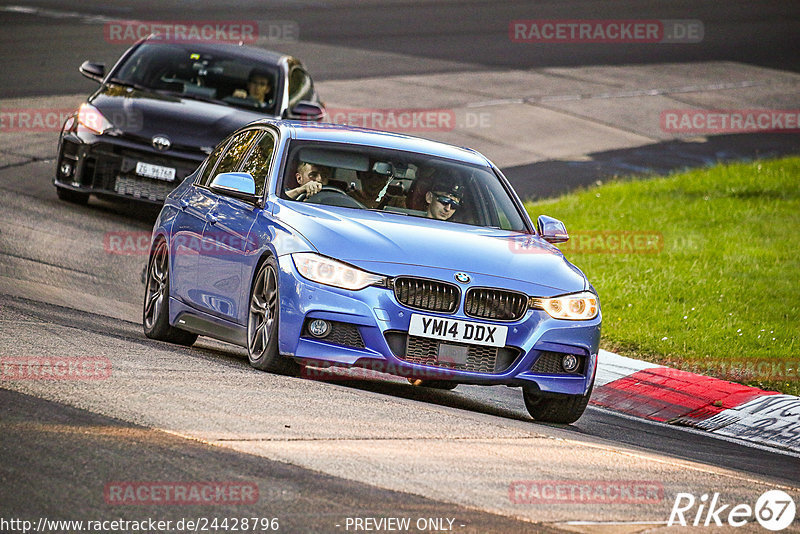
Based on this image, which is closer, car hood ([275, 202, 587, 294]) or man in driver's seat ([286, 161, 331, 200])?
car hood ([275, 202, 587, 294])

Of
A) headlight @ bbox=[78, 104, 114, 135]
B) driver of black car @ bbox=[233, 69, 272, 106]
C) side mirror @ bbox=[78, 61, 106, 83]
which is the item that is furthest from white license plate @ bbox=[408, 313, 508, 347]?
side mirror @ bbox=[78, 61, 106, 83]

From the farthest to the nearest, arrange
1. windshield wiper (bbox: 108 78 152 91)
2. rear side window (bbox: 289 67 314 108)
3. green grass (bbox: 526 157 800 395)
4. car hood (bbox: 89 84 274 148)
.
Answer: rear side window (bbox: 289 67 314 108), windshield wiper (bbox: 108 78 152 91), car hood (bbox: 89 84 274 148), green grass (bbox: 526 157 800 395)

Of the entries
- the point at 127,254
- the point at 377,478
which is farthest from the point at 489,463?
the point at 127,254

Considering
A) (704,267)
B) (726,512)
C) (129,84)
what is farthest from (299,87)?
(726,512)

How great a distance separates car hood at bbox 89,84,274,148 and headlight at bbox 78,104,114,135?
5 cm

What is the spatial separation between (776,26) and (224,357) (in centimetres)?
3399

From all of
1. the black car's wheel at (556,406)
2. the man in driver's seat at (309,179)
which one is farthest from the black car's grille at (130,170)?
the black car's wheel at (556,406)

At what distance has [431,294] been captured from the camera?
26.6ft

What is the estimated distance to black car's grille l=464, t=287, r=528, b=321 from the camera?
8.15 meters

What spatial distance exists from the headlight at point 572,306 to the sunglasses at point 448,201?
1.22m

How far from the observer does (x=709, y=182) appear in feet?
A: 67.9

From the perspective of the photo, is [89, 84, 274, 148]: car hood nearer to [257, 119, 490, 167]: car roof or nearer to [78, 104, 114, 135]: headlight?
[78, 104, 114, 135]: headlight

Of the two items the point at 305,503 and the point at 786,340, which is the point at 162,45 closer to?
the point at 786,340

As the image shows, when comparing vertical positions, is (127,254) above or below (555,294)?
below
